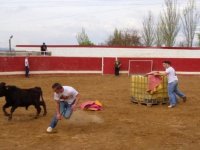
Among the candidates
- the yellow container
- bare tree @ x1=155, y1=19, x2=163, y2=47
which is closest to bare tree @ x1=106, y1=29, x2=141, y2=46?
bare tree @ x1=155, y1=19, x2=163, y2=47

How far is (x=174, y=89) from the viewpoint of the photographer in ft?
43.9

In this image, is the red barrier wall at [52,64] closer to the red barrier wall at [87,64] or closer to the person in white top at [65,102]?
the red barrier wall at [87,64]

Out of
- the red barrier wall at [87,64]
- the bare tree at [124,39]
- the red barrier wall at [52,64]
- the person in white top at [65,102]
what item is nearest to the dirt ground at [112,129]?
the person in white top at [65,102]

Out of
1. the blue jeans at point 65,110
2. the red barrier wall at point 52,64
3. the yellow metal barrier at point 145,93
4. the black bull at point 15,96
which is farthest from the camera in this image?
the red barrier wall at point 52,64

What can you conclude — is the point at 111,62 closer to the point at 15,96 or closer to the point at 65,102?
the point at 15,96

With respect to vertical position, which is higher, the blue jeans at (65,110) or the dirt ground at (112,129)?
the blue jeans at (65,110)

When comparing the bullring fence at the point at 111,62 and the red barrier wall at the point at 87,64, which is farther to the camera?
the red barrier wall at the point at 87,64

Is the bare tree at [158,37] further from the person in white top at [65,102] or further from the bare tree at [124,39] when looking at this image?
the person in white top at [65,102]

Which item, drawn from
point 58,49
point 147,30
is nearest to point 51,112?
point 58,49

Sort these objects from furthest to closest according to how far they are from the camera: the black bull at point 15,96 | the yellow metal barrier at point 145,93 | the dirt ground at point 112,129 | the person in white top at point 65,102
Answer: the yellow metal barrier at point 145,93, the black bull at point 15,96, the person in white top at point 65,102, the dirt ground at point 112,129

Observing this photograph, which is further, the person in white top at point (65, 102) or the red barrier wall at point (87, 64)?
the red barrier wall at point (87, 64)

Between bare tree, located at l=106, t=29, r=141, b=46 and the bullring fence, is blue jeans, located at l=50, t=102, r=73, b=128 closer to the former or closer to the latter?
the bullring fence

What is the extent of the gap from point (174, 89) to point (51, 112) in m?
3.76

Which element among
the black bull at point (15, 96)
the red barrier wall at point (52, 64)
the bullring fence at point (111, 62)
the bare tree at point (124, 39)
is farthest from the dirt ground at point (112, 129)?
the bare tree at point (124, 39)
